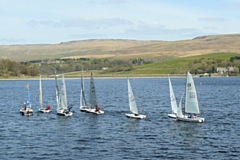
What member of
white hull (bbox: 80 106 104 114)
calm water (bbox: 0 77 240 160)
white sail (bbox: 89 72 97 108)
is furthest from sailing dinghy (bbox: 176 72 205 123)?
white sail (bbox: 89 72 97 108)

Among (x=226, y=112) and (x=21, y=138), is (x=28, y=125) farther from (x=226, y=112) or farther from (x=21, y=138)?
(x=226, y=112)

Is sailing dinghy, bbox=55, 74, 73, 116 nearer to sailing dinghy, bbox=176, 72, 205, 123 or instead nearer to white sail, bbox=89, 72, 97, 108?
white sail, bbox=89, 72, 97, 108

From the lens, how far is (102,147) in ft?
182

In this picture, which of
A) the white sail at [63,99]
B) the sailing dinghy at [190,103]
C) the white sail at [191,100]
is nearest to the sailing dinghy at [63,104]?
the white sail at [63,99]

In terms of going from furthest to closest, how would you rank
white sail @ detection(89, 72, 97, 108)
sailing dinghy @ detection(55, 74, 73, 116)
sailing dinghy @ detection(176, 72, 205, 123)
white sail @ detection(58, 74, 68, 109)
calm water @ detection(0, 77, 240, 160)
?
white sail @ detection(89, 72, 97, 108) < white sail @ detection(58, 74, 68, 109) < sailing dinghy @ detection(55, 74, 73, 116) < sailing dinghy @ detection(176, 72, 205, 123) < calm water @ detection(0, 77, 240, 160)

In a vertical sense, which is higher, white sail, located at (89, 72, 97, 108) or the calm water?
white sail, located at (89, 72, 97, 108)

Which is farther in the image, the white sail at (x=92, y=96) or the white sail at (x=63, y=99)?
the white sail at (x=92, y=96)

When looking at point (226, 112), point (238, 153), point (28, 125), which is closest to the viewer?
point (238, 153)

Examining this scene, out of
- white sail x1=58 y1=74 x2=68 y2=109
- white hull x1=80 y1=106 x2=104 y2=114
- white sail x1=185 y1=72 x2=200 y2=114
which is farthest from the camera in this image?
white hull x1=80 y1=106 x2=104 y2=114

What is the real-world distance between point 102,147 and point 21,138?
1271cm

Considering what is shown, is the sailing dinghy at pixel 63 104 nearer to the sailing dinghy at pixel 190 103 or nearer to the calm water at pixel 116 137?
the calm water at pixel 116 137

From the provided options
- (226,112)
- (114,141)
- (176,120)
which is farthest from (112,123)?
(226,112)

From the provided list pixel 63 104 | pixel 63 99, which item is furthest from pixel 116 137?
pixel 63 104

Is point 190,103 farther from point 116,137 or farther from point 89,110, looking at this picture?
point 89,110
